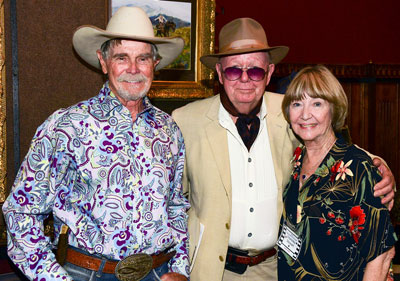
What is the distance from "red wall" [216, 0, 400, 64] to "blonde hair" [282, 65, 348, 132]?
312cm

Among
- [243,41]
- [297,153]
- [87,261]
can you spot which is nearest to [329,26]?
[243,41]

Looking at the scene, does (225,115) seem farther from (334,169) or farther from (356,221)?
(356,221)

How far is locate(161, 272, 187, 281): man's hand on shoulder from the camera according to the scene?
2.19 m

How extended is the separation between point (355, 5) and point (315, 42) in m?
0.79

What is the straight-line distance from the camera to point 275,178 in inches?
102

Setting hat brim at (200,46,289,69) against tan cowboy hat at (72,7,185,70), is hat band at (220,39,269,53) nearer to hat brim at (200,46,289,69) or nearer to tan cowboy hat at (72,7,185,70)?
hat brim at (200,46,289,69)

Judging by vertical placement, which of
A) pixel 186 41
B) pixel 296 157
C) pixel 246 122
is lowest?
pixel 296 157

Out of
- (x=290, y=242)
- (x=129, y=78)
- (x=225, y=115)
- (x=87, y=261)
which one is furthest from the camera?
(x=225, y=115)

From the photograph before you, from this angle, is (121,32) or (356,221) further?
(121,32)

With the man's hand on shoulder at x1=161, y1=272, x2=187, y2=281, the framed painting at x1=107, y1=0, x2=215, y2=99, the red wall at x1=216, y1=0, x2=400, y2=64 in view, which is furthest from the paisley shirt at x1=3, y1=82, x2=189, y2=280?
the red wall at x1=216, y1=0, x2=400, y2=64

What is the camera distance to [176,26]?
159 inches

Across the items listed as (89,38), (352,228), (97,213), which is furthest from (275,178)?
(89,38)

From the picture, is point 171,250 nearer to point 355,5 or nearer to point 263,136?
point 263,136

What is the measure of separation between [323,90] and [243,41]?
639 millimetres
